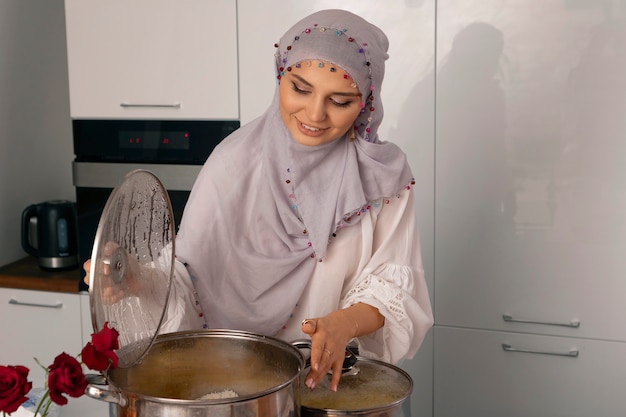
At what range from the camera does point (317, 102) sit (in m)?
1.32

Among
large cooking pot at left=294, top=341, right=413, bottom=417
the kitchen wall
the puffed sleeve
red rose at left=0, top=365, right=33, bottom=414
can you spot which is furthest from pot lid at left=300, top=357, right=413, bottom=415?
the kitchen wall

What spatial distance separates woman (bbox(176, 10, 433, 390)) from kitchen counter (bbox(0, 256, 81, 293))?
1.20 meters

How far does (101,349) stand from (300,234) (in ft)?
2.26

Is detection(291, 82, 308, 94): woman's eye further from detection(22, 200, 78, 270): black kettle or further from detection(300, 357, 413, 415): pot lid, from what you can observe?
detection(22, 200, 78, 270): black kettle

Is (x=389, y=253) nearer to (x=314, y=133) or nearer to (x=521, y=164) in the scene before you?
(x=314, y=133)

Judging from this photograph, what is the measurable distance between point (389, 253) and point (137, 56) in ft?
4.21

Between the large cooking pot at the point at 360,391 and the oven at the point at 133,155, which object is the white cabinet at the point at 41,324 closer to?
the oven at the point at 133,155

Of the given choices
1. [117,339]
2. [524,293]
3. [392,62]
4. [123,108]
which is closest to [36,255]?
[123,108]

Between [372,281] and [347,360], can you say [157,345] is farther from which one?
[372,281]

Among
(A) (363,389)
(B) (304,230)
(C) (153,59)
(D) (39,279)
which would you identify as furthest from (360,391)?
(D) (39,279)

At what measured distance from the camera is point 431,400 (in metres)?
2.34

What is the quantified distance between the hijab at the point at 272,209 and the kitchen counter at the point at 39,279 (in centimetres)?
120

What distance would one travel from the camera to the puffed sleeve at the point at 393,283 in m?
1.39

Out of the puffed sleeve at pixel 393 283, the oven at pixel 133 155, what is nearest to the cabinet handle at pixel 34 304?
the oven at pixel 133 155
